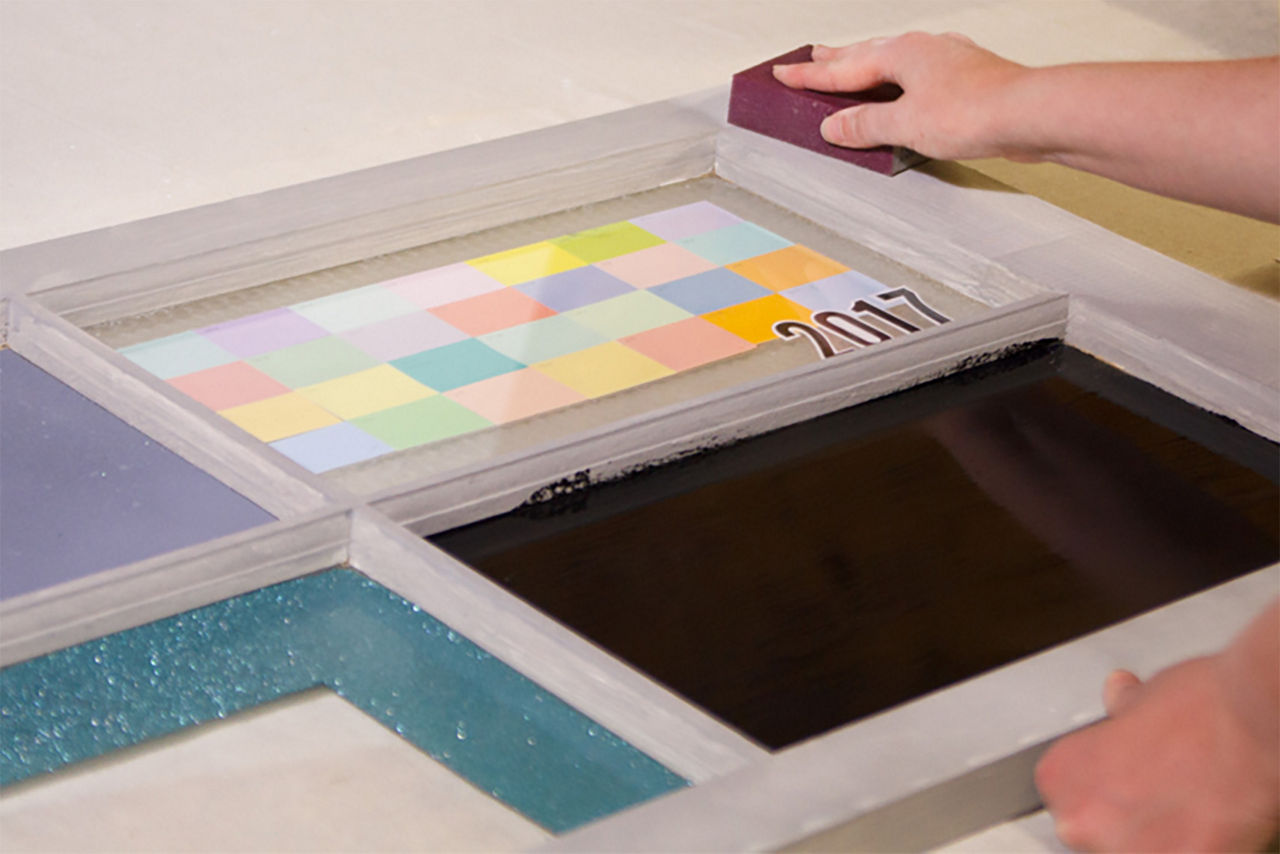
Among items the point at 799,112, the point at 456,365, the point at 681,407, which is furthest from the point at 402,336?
the point at 799,112

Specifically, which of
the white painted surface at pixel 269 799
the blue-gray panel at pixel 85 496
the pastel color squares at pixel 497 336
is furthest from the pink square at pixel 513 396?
the white painted surface at pixel 269 799

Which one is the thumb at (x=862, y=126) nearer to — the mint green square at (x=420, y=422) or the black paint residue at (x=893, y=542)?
the black paint residue at (x=893, y=542)

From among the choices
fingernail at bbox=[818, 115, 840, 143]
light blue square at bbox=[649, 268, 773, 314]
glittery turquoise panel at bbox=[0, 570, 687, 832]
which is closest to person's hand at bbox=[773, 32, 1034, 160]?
fingernail at bbox=[818, 115, 840, 143]

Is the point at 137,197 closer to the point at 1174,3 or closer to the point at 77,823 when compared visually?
the point at 77,823

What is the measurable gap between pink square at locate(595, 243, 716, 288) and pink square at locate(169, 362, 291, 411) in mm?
359

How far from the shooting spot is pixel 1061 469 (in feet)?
4.35

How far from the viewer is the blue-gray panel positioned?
1.14 meters

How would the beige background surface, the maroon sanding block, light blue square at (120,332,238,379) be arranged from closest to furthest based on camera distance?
light blue square at (120,332,238,379), the maroon sanding block, the beige background surface

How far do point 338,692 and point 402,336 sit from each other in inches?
17.0

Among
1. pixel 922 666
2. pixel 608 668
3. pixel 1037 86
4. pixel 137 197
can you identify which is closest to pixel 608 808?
pixel 608 668

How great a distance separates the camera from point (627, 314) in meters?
1.50

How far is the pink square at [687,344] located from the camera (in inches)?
56.7

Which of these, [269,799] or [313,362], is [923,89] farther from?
[269,799]

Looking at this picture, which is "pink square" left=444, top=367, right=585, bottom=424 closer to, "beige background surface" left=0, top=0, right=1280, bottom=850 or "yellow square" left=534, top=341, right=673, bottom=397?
"yellow square" left=534, top=341, right=673, bottom=397
